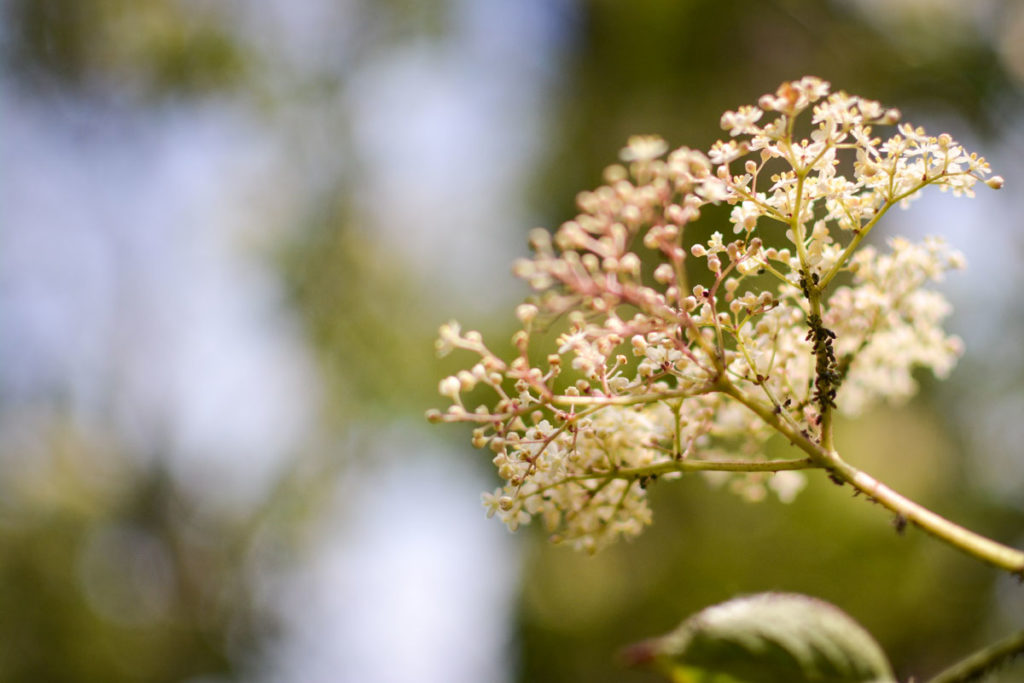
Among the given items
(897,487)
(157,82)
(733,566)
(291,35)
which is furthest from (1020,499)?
(157,82)

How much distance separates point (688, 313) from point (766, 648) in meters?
0.36

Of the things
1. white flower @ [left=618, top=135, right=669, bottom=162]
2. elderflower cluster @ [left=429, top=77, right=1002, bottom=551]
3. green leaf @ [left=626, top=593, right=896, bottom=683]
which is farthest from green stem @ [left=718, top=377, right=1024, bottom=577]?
white flower @ [left=618, top=135, right=669, bottom=162]

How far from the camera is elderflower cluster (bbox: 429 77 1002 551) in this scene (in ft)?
2.66

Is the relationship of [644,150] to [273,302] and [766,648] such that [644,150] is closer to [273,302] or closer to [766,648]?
[766,648]

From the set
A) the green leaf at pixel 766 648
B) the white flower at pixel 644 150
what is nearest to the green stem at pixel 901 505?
the green leaf at pixel 766 648

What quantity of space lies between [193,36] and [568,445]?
848 centimetres

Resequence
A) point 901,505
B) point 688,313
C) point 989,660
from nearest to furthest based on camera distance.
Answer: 1. point 989,660
2. point 901,505
3. point 688,313

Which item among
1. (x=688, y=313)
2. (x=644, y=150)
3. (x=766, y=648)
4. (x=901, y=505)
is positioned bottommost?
(x=766, y=648)

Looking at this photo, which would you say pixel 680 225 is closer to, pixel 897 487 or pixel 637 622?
pixel 897 487

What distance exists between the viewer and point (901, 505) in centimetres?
71

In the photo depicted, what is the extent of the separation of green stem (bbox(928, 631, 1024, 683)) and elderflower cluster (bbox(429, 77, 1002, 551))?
0.25 m

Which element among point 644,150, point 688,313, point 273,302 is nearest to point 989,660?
point 688,313

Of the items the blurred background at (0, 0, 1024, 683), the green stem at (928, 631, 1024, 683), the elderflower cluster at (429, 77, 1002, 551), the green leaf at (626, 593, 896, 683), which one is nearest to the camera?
the green stem at (928, 631, 1024, 683)

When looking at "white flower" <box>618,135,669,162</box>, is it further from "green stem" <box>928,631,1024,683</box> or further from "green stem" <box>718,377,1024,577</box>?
"green stem" <box>928,631,1024,683</box>
